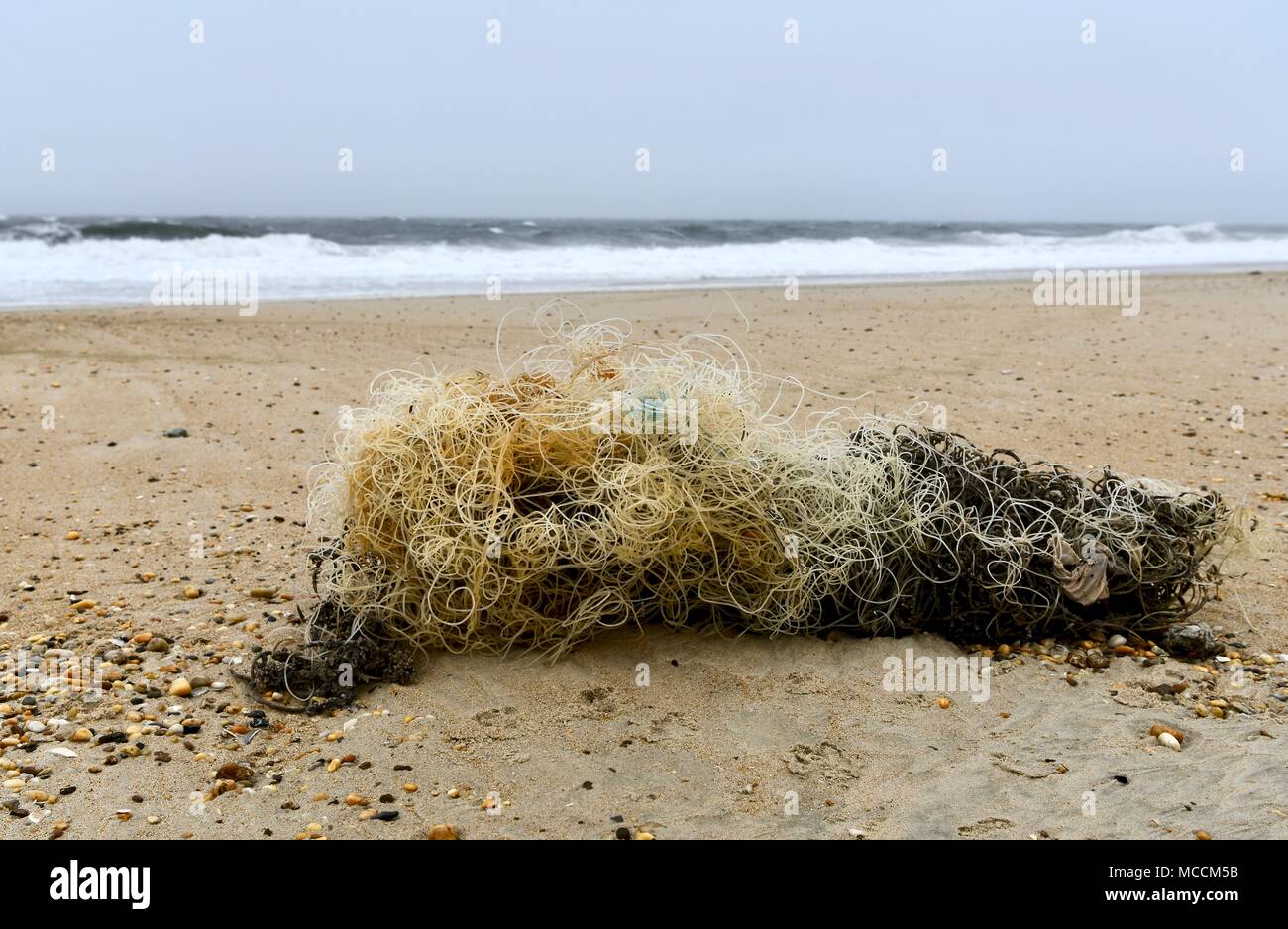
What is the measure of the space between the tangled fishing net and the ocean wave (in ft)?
36.1

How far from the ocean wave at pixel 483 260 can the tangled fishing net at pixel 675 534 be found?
11016 millimetres

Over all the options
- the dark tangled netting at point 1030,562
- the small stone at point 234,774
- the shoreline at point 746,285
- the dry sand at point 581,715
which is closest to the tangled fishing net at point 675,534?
the dark tangled netting at point 1030,562

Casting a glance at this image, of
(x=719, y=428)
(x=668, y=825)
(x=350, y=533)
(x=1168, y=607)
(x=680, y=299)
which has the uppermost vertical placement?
(x=680, y=299)

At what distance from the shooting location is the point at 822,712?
3391mm

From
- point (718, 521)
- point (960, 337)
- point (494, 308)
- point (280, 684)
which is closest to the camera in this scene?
point (280, 684)

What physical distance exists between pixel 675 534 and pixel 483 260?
17.3 meters

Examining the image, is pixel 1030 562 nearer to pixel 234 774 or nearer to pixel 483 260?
pixel 234 774

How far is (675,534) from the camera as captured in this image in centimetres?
368

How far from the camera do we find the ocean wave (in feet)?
53.1

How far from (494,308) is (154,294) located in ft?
16.4

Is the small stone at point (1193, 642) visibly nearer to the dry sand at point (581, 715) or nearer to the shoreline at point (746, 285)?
the dry sand at point (581, 715)

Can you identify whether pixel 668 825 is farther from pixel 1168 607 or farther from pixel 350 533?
pixel 1168 607

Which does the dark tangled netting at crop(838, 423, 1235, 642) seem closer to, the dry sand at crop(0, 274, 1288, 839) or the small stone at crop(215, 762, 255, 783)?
the dry sand at crop(0, 274, 1288, 839)

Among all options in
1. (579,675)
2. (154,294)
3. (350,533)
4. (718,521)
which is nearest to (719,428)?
(718,521)
